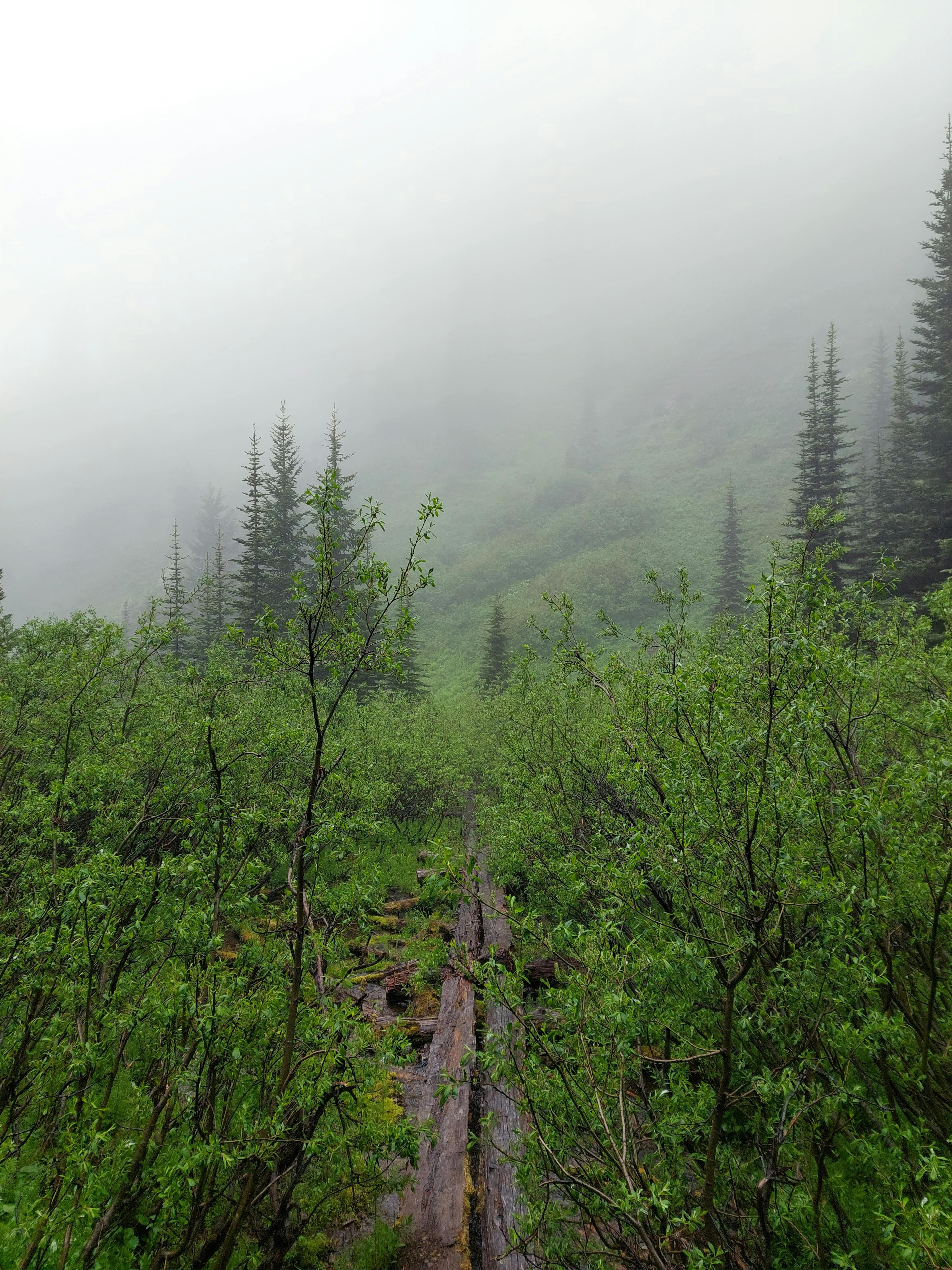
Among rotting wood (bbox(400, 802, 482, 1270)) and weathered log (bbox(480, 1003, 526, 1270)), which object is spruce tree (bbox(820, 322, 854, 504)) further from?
weathered log (bbox(480, 1003, 526, 1270))

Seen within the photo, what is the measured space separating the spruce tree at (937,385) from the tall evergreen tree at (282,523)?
2806cm

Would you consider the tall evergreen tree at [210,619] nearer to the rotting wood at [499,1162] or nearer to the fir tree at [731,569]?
the rotting wood at [499,1162]

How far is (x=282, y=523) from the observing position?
98.6ft

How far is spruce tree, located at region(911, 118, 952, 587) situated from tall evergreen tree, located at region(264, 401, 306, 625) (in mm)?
28063

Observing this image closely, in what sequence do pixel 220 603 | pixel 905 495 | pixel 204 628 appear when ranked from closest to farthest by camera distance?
pixel 905 495 → pixel 220 603 → pixel 204 628

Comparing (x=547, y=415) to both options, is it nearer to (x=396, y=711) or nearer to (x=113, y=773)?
(x=396, y=711)

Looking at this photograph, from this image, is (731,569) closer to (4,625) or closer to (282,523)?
(282,523)

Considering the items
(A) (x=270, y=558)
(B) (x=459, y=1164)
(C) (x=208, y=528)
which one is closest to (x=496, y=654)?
(A) (x=270, y=558)

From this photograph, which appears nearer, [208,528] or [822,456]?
[822,456]

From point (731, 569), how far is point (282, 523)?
105 feet

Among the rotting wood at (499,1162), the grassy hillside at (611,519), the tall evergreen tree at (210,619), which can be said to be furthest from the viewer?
the grassy hillside at (611,519)

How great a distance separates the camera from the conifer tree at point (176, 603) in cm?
913

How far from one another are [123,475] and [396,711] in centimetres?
17354

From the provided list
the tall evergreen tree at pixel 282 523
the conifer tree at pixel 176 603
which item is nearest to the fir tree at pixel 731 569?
the tall evergreen tree at pixel 282 523
